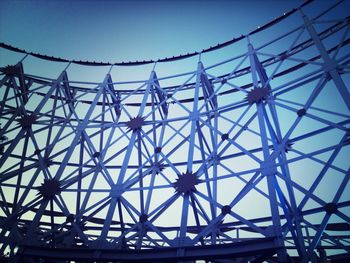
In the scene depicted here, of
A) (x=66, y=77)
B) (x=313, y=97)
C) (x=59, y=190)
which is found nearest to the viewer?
(x=313, y=97)

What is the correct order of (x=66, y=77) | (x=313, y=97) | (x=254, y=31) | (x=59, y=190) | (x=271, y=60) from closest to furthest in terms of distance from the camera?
1. (x=313, y=97)
2. (x=59, y=190)
3. (x=254, y=31)
4. (x=271, y=60)
5. (x=66, y=77)

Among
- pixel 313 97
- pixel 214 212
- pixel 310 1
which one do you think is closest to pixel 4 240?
pixel 214 212

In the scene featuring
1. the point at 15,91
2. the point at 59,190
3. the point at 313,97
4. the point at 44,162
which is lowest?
the point at 59,190

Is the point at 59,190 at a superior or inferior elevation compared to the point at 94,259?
superior

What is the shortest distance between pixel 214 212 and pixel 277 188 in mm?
3211

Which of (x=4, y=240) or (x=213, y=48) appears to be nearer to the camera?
(x=4, y=240)

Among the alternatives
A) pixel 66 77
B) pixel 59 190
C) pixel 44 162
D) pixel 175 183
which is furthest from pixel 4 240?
pixel 66 77

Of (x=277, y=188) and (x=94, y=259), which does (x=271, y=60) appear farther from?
(x=94, y=259)

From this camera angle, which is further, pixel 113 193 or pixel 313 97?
pixel 113 193

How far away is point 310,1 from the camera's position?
927 cm

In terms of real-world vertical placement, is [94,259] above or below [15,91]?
below

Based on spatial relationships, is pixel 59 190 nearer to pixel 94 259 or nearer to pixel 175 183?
pixel 94 259

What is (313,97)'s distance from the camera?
7398 millimetres

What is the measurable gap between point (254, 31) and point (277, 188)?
21.2ft
